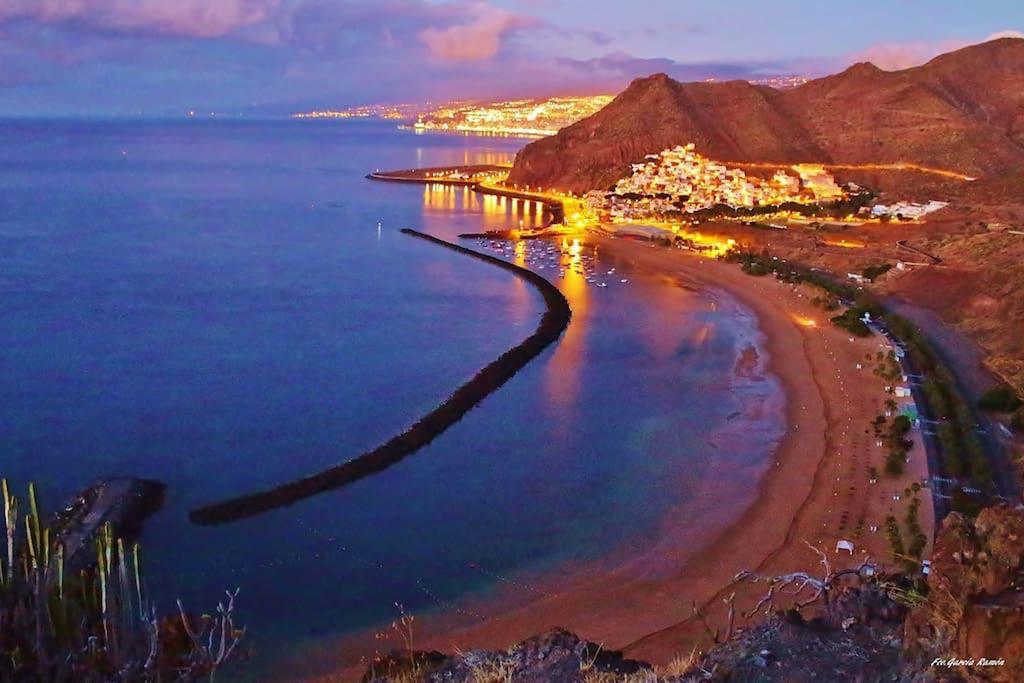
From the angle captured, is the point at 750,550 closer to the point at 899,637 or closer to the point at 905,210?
the point at 899,637

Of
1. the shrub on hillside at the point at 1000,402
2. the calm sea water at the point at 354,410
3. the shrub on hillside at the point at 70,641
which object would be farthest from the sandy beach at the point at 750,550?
the shrub on hillside at the point at 70,641

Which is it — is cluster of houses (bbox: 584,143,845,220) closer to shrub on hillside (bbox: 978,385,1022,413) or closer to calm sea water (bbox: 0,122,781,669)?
calm sea water (bbox: 0,122,781,669)

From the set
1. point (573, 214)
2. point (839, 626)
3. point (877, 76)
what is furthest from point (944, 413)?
point (877, 76)

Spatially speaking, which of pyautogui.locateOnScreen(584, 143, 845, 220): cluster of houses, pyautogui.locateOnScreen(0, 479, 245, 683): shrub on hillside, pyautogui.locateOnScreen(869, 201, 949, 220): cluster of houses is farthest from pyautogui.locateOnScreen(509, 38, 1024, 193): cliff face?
pyautogui.locateOnScreen(0, 479, 245, 683): shrub on hillside

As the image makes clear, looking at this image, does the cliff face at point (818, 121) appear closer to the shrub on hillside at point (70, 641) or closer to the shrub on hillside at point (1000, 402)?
the shrub on hillside at point (1000, 402)

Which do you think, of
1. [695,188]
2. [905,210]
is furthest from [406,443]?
[695,188]

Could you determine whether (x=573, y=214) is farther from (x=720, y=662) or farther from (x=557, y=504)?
(x=720, y=662)
